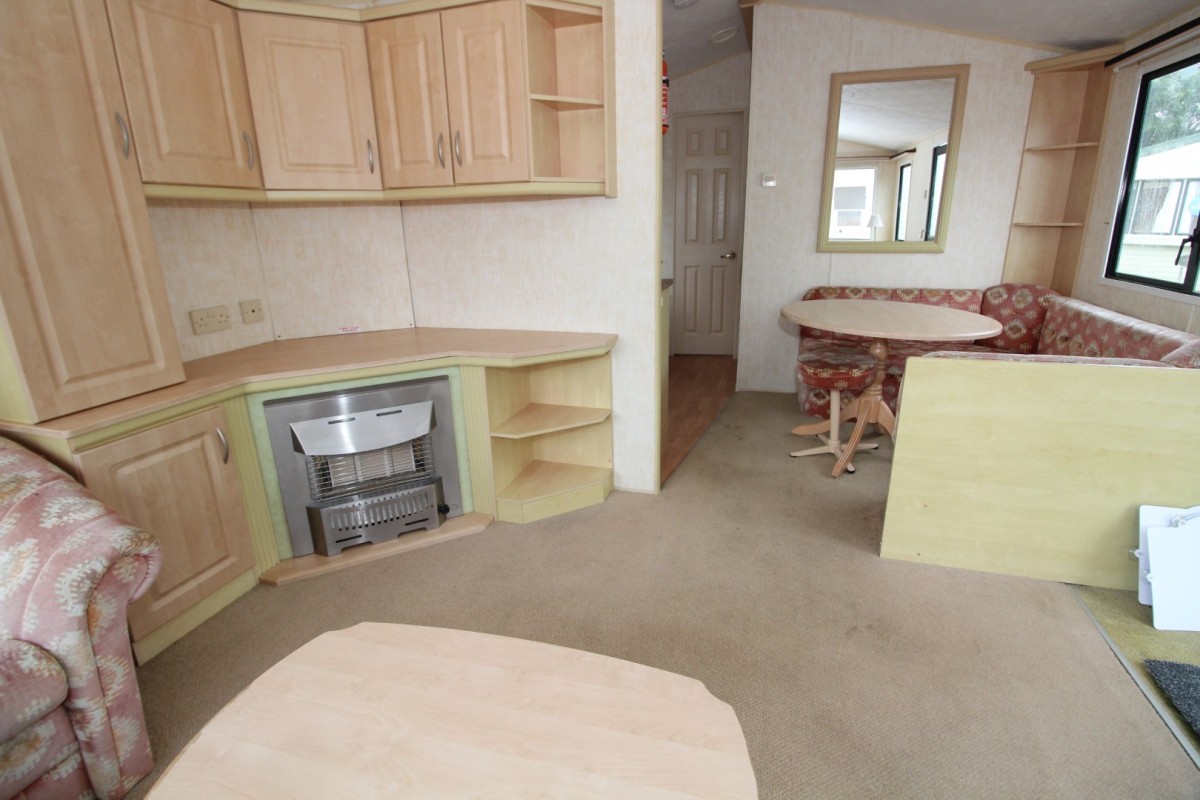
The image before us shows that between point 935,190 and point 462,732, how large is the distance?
4312 millimetres

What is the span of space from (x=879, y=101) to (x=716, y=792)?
4.31 meters

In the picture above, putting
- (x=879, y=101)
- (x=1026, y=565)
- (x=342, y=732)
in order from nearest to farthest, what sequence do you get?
(x=342, y=732)
(x=1026, y=565)
(x=879, y=101)

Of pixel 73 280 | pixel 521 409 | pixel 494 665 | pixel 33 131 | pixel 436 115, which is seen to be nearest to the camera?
pixel 494 665

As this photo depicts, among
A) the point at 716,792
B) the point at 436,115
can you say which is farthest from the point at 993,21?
the point at 716,792

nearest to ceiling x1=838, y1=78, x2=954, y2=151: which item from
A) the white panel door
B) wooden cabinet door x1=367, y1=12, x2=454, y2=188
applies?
the white panel door

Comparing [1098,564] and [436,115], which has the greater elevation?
[436,115]

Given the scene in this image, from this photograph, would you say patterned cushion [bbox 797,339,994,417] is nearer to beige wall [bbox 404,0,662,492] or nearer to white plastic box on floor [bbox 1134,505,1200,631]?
beige wall [bbox 404,0,662,492]

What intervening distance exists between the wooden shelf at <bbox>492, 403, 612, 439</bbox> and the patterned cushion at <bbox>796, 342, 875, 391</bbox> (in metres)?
1.13

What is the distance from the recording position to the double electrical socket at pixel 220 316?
2.34 m

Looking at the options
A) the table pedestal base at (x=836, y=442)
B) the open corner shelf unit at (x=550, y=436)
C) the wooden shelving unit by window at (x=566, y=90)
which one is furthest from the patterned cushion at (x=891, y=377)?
the wooden shelving unit by window at (x=566, y=90)

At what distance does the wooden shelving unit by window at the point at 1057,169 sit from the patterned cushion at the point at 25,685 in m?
4.88

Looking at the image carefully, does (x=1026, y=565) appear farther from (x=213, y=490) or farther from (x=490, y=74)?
(x=213, y=490)

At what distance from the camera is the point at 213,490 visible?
199 centimetres

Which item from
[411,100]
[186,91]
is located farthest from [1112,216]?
[186,91]
